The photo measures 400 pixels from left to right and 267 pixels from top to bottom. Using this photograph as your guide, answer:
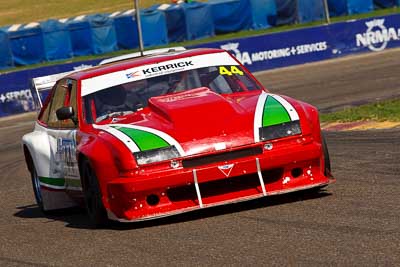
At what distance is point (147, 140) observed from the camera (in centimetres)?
796

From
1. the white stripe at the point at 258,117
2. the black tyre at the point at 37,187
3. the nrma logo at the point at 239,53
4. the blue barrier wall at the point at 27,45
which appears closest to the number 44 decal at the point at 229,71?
the white stripe at the point at 258,117

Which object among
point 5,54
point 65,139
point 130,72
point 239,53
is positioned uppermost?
point 130,72

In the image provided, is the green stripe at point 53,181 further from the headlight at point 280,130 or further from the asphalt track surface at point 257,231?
the headlight at point 280,130

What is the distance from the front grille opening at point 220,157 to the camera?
25.9 ft

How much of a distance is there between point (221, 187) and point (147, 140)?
Answer: 660 mm

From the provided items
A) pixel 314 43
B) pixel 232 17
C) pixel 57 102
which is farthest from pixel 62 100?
pixel 232 17

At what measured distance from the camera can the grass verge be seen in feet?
48.1

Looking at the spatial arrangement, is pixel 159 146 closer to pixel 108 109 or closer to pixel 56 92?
pixel 108 109

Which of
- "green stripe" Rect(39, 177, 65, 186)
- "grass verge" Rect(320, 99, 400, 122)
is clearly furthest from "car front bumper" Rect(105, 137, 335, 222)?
"grass verge" Rect(320, 99, 400, 122)

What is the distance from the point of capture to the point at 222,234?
24.1ft

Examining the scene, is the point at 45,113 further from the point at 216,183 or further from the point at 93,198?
the point at 216,183

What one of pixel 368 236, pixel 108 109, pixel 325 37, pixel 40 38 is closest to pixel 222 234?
pixel 368 236

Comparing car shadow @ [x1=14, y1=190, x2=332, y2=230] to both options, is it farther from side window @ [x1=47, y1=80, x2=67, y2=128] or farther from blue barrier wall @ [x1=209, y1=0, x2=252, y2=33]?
blue barrier wall @ [x1=209, y1=0, x2=252, y2=33]

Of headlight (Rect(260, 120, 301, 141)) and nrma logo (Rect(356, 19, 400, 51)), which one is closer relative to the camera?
headlight (Rect(260, 120, 301, 141))
